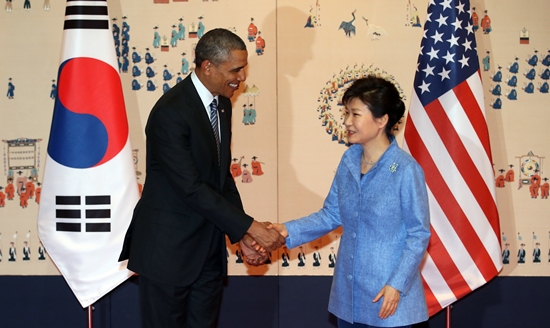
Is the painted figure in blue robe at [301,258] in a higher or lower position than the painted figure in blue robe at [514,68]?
lower

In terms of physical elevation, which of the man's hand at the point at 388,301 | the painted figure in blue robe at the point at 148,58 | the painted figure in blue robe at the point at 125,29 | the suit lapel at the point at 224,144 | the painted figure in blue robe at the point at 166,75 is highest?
the painted figure in blue robe at the point at 125,29

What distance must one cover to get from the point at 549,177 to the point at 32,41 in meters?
3.39

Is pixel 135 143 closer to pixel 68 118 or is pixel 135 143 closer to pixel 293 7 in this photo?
pixel 68 118

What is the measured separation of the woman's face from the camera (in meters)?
2.40

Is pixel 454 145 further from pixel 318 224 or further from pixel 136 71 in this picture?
pixel 136 71

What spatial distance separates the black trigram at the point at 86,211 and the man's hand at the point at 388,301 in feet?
6.05

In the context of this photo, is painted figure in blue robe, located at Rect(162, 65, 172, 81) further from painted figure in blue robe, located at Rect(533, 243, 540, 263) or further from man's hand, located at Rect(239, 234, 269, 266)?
painted figure in blue robe, located at Rect(533, 243, 540, 263)

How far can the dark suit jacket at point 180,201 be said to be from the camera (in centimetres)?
270

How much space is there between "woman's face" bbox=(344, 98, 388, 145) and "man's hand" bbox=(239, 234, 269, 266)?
2.73 feet

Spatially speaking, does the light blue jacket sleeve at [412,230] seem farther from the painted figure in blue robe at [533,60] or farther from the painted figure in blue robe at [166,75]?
the painted figure in blue robe at [166,75]

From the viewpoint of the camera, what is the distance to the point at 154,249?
2.71 metres

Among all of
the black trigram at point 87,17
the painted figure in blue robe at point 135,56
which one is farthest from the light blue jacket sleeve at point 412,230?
the painted figure in blue robe at point 135,56

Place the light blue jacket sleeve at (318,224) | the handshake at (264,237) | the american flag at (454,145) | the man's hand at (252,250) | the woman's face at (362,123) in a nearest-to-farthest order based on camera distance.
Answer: the woman's face at (362,123) < the light blue jacket sleeve at (318,224) < the handshake at (264,237) < the man's hand at (252,250) < the american flag at (454,145)

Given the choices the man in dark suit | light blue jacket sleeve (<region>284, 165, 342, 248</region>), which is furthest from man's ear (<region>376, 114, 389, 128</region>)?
the man in dark suit
